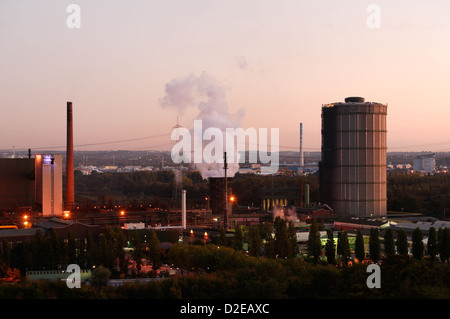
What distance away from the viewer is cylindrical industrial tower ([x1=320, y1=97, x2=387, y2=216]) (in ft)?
187

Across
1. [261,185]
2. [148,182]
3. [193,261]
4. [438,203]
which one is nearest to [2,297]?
[193,261]

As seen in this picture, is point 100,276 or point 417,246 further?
point 417,246

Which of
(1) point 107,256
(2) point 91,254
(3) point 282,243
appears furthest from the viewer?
(3) point 282,243

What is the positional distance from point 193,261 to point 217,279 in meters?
5.82

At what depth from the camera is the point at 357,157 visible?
57.1m

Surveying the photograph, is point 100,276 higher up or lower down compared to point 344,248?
lower down

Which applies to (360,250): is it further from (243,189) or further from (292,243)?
(243,189)

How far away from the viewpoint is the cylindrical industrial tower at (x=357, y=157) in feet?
187

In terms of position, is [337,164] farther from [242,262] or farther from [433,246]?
[242,262]

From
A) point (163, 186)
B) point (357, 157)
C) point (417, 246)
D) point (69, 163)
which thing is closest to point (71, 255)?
point (417, 246)

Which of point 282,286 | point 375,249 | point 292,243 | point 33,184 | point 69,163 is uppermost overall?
point 69,163

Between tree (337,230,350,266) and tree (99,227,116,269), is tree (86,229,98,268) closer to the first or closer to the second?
tree (99,227,116,269)

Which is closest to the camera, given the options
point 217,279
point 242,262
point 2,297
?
point 2,297
